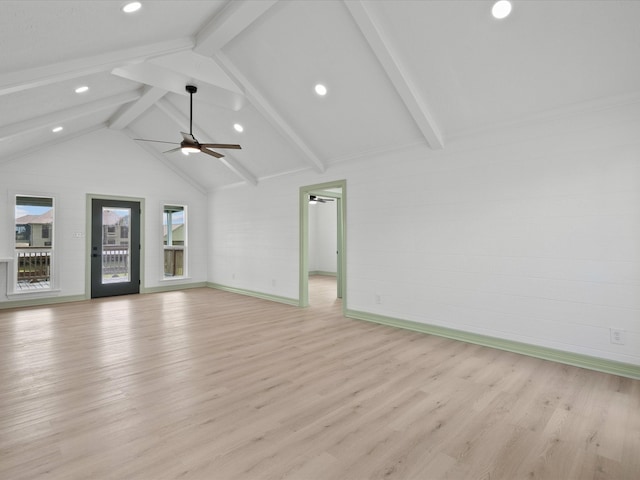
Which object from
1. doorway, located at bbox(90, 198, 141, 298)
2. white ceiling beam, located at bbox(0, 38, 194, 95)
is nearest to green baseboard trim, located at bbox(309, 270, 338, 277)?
doorway, located at bbox(90, 198, 141, 298)

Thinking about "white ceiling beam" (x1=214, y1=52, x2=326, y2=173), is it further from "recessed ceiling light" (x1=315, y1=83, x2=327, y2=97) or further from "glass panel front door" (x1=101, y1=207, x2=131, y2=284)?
"glass panel front door" (x1=101, y1=207, x2=131, y2=284)

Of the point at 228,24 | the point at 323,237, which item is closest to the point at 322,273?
the point at 323,237

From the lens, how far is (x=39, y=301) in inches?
263

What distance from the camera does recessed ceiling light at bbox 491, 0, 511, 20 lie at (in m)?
2.83

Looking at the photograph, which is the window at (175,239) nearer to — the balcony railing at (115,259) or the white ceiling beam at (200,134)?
the balcony railing at (115,259)

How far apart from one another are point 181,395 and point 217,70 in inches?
164

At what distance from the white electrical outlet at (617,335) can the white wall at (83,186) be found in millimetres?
8393

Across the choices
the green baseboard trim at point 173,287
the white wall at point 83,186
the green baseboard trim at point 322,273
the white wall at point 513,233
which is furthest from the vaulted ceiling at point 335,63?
the green baseboard trim at point 322,273

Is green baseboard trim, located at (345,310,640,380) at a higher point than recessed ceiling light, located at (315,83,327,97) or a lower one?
lower

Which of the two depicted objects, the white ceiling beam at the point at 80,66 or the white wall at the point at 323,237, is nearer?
the white ceiling beam at the point at 80,66

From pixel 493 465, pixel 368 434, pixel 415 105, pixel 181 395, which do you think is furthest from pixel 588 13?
pixel 181 395

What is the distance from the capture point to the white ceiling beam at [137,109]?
5.60 metres

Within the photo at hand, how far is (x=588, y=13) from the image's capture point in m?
2.72

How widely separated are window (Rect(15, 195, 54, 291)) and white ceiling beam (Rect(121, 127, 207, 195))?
2168mm
